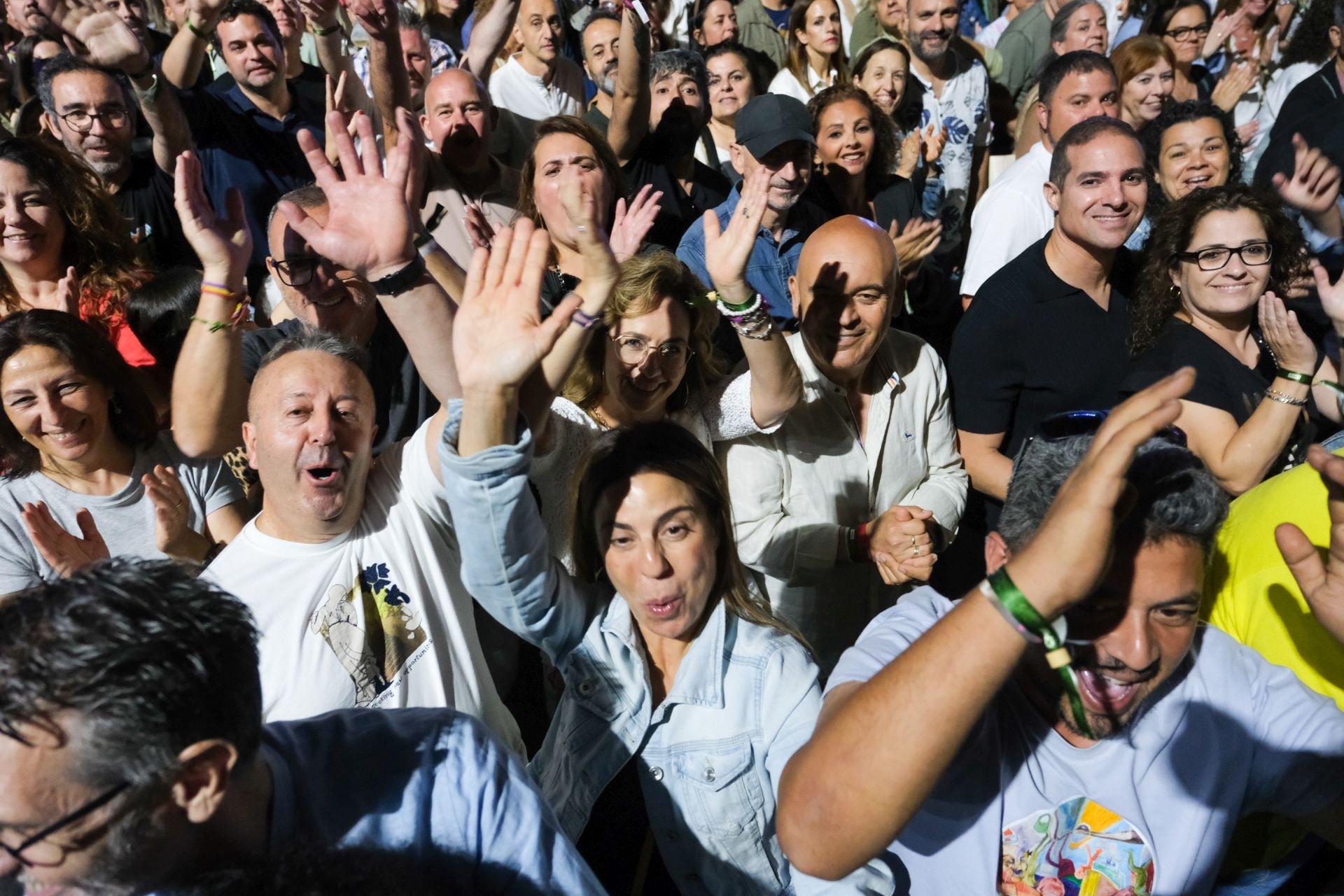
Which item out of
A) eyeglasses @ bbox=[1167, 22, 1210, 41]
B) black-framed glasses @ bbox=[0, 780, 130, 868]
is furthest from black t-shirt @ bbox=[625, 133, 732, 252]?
black-framed glasses @ bbox=[0, 780, 130, 868]

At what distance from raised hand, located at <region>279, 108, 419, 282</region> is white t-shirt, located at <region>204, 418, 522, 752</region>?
0.35m

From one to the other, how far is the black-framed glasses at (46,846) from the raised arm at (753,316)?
5.87 feet

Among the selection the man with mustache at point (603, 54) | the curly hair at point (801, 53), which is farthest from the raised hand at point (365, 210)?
the curly hair at point (801, 53)

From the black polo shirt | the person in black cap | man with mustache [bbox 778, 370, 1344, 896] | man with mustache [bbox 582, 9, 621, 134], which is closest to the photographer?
man with mustache [bbox 778, 370, 1344, 896]

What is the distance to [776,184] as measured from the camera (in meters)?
3.79

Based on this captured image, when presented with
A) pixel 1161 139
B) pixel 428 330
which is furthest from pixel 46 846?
pixel 1161 139

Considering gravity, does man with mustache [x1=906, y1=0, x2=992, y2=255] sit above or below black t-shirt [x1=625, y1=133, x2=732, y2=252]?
above

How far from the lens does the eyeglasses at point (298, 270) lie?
284 centimetres

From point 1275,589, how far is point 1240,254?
146 centimetres

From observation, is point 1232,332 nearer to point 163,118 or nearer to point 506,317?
point 506,317

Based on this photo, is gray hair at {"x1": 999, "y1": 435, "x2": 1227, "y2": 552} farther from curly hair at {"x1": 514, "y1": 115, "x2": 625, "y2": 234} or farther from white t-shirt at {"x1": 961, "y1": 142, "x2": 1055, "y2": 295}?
white t-shirt at {"x1": 961, "y1": 142, "x2": 1055, "y2": 295}

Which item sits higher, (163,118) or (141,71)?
(141,71)

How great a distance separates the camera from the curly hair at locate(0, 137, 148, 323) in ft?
10.5

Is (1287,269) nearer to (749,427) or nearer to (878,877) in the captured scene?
(749,427)
